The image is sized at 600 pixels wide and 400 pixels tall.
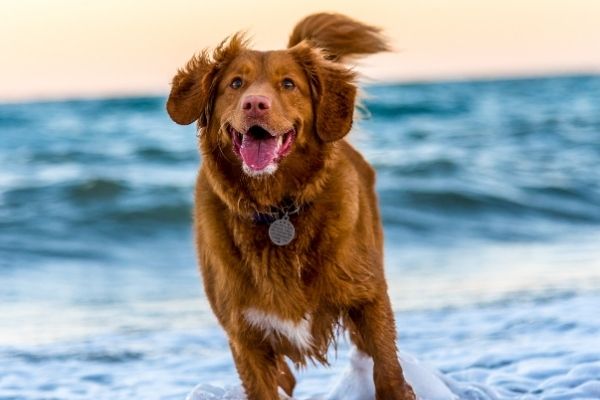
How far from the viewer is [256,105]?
4.04m

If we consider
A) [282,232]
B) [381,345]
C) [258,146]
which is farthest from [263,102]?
[381,345]

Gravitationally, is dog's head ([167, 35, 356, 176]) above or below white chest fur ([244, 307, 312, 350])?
above

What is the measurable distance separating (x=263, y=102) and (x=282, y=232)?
63cm

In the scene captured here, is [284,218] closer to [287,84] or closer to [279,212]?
[279,212]

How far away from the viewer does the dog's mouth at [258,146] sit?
13.7ft

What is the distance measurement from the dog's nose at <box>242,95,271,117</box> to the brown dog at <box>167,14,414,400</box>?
0.15 metres

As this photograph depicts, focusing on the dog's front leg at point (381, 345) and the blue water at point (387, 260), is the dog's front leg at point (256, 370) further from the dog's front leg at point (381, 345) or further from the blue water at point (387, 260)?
the blue water at point (387, 260)

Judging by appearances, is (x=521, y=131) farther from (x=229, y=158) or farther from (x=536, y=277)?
(x=229, y=158)

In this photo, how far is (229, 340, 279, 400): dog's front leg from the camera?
4574 mm

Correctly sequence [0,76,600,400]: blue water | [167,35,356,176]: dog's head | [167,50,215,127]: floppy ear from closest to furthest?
[167,35,356,176]: dog's head → [167,50,215,127]: floppy ear → [0,76,600,400]: blue water

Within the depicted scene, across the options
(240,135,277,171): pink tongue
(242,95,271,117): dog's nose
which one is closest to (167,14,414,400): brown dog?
(240,135,277,171): pink tongue

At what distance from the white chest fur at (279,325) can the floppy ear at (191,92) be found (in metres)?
0.84

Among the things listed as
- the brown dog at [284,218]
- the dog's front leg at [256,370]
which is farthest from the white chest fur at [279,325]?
the dog's front leg at [256,370]

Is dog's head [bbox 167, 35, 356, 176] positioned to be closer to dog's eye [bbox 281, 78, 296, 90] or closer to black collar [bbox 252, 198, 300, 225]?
dog's eye [bbox 281, 78, 296, 90]
